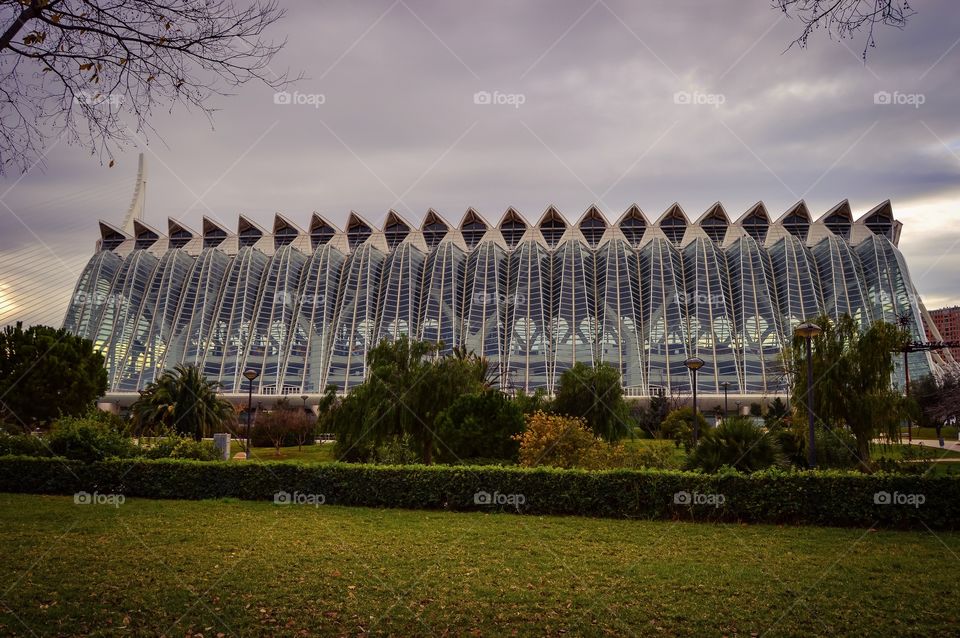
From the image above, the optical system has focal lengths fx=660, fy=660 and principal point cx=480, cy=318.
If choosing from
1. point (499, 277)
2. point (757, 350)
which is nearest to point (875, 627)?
point (757, 350)

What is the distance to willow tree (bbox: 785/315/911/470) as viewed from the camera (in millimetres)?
22078

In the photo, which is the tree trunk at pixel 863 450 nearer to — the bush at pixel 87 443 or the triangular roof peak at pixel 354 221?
the bush at pixel 87 443

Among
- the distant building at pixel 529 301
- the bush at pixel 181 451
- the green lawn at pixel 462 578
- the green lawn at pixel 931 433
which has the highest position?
the distant building at pixel 529 301

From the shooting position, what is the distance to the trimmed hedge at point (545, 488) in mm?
12586

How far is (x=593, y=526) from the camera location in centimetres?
1256

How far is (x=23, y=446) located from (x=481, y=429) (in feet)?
41.3

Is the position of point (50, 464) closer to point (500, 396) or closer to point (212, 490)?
point (212, 490)

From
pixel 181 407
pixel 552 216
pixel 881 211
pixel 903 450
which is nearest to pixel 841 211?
pixel 881 211

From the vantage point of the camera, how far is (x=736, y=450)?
50.0 ft

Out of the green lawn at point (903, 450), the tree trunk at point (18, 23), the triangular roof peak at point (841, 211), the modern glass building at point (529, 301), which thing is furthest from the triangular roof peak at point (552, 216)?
the tree trunk at point (18, 23)

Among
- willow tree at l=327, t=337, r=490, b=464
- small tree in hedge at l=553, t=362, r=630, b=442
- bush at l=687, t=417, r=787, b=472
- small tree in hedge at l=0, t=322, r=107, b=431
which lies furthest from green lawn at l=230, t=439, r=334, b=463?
bush at l=687, t=417, r=787, b=472

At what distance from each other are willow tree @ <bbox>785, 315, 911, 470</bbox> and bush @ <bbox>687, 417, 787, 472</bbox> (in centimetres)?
830

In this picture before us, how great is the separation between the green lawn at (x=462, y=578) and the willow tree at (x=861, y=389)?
37.5ft

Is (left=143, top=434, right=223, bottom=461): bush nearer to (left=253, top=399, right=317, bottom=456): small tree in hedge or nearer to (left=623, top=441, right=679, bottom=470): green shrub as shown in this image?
(left=623, top=441, right=679, bottom=470): green shrub
